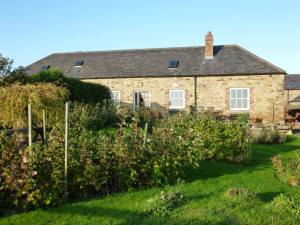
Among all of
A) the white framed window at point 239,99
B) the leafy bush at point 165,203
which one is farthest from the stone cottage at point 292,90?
the leafy bush at point 165,203

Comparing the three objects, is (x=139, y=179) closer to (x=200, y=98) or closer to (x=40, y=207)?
(x=40, y=207)

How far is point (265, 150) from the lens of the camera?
14.8m

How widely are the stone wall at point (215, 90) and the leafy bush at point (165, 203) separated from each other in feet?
68.8

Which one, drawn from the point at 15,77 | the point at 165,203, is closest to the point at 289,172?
the point at 165,203

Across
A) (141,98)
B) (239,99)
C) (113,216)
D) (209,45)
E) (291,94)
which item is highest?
(209,45)

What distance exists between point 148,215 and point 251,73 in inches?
879

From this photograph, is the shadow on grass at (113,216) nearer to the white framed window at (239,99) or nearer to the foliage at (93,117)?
the foliage at (93,117)

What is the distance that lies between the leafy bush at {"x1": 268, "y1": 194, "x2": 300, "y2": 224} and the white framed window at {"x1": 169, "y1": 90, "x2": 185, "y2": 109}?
2195 cm

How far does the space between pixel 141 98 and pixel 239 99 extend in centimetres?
697

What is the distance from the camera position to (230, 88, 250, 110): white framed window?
27344mm

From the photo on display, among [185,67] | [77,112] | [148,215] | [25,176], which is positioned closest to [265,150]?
[77,112]

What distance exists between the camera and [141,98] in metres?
29.2

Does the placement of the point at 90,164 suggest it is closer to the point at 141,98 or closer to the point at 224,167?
the point at 224,167

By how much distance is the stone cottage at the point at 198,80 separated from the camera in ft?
88.8
